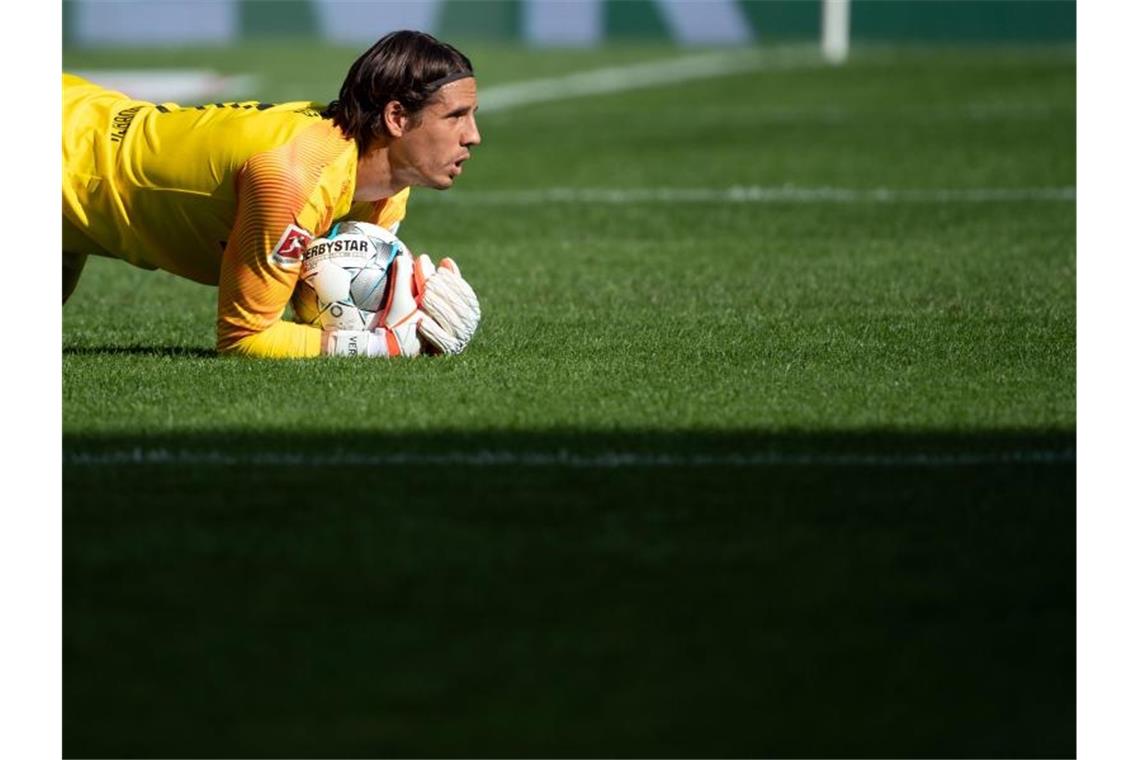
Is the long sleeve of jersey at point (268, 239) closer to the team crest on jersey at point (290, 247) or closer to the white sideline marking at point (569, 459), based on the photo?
the team crest on jersey at point (290, 247)

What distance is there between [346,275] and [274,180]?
18.4 inches

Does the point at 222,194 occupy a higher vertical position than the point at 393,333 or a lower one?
higher

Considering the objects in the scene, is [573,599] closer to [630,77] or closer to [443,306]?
[443,306]

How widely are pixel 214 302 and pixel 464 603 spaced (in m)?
4.43

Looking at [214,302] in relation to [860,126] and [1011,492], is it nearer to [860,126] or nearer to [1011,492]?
[1011,492]

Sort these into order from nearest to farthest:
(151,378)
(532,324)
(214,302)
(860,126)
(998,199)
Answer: (151,378) < (532,324) < (214,302) < (998,199) < (860,126)

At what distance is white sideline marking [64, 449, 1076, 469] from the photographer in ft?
15.9

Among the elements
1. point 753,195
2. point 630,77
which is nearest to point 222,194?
point 753,195

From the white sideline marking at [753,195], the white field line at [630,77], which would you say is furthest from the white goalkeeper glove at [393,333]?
the white field line at [630,77]

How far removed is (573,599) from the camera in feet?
12.6

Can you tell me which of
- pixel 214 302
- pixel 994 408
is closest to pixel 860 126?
pixel 214 302

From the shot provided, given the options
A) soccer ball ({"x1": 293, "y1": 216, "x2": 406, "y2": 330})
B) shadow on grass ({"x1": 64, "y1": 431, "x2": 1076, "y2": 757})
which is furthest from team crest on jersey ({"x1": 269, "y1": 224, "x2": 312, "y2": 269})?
shadow on grass ({"x1": 64, "y1": 431, "x2": 1076, "y2": 757})
